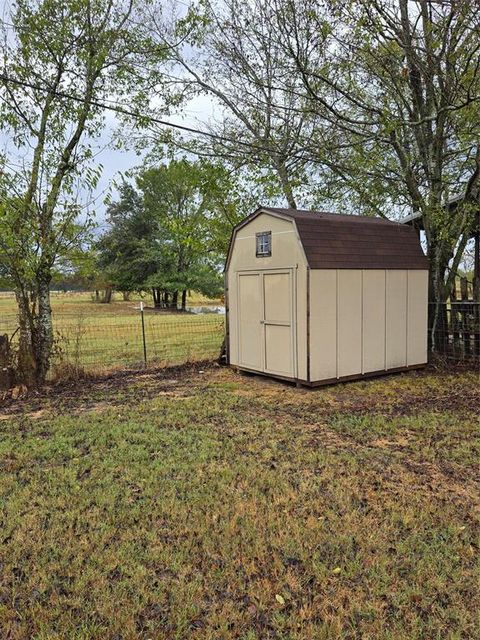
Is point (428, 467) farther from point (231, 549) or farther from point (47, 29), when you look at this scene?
point (47, 29)

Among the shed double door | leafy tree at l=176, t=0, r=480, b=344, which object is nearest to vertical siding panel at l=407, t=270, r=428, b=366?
leafy tree at l=176, t=0, r=480, b=344

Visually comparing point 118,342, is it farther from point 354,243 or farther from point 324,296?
point 354,243

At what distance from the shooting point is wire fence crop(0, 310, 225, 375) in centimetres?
690

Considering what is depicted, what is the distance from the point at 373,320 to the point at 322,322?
3.11 feet

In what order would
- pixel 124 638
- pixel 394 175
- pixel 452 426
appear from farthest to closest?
pixel 394 175
pixel 452 426
pixel 124 638

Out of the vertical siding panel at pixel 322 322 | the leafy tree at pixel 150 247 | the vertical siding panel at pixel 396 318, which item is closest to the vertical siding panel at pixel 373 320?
the vertical siding panel at pixel 396 318

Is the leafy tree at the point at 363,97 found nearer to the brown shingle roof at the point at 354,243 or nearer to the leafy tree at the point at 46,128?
the brown shingle roof at the point at 354,243

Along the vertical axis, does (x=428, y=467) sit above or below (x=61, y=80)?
below

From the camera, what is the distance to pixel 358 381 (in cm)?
656

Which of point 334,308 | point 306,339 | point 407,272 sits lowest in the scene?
point 306,339

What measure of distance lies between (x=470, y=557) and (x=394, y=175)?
23.1 feet

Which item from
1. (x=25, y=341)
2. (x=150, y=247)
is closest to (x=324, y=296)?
(x=25, y=341)

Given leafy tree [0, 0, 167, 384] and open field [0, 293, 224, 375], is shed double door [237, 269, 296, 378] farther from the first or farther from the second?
leafy tree [0, 0, 167, 384]

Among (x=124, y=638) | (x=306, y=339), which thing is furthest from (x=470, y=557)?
(x=306, y=339)
